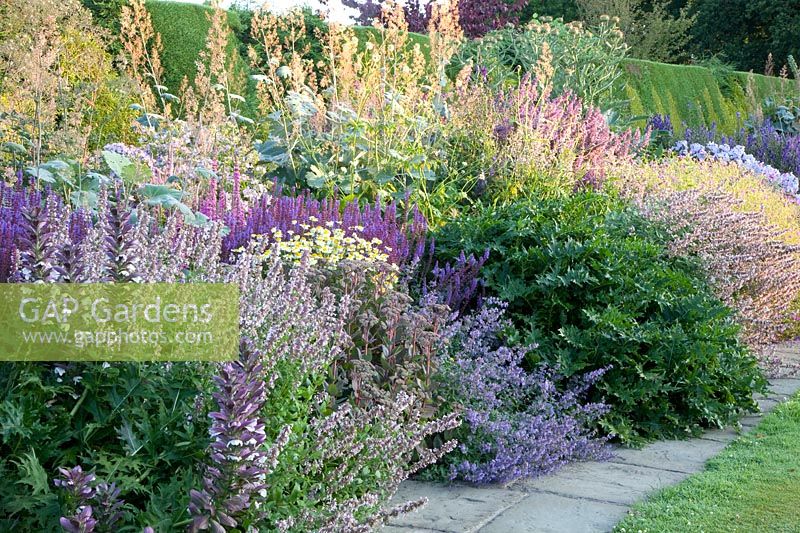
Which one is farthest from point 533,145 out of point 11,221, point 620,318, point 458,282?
point 11,221

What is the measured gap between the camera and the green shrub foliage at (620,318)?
15.1 feet

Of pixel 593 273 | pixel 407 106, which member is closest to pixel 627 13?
pixel 407 106

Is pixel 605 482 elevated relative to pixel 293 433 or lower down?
lower down

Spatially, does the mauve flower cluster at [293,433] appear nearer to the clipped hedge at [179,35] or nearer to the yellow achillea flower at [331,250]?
the yellow achillea flower at [331,250]

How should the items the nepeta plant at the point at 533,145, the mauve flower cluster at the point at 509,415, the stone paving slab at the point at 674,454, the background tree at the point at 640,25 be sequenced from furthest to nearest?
the background tree at the point at 640,25, the nepeta plant at the point at 533,145, the stone paving slab at the point at 674,454, the mauve flower cluster at the point at 509,415

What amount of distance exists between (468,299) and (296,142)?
234cm

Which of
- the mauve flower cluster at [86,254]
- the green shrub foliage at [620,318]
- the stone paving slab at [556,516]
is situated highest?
the mauve flower cluster at [86,254]

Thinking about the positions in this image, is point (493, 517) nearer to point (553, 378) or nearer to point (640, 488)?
point (640, 488)

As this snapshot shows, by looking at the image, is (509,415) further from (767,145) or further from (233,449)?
(767,145)

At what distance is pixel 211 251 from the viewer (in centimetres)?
321

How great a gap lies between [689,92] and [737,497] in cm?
1832

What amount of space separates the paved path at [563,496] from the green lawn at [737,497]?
4.1 inches

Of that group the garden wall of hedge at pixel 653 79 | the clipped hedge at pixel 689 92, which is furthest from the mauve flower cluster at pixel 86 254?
the clipped hedge at pixel 689 92

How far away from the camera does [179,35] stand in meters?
10.5
